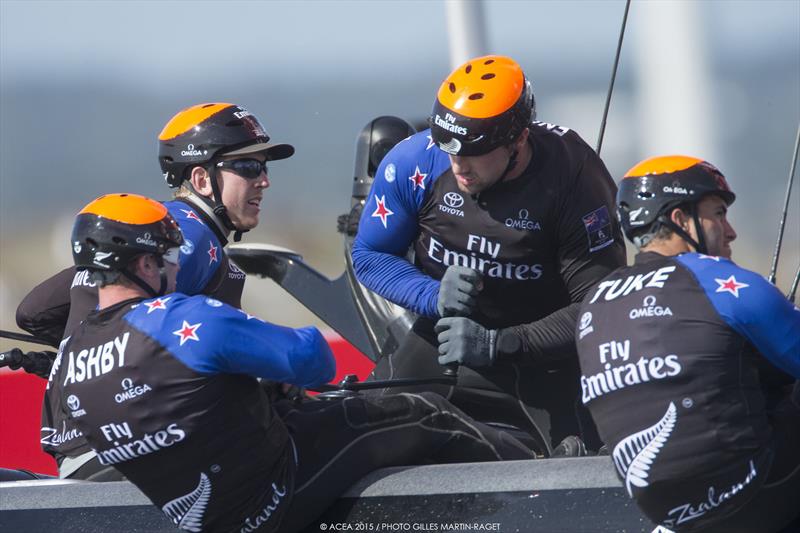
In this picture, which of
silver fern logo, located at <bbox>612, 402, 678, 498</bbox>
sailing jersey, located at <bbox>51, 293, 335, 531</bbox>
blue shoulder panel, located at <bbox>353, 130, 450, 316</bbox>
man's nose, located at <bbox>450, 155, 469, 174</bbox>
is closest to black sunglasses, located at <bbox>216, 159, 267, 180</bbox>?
blue shoulder panel, located at <bbox>353, 130, 450, 316</bbox>

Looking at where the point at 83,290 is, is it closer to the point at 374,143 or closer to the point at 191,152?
the point at 191,152

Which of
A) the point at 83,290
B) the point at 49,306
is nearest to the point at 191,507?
the point at 83,290

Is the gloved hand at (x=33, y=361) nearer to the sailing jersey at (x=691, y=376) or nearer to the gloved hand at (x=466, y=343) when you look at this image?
the gloved hand at (x=466, y=343)

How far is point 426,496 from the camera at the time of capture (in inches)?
135

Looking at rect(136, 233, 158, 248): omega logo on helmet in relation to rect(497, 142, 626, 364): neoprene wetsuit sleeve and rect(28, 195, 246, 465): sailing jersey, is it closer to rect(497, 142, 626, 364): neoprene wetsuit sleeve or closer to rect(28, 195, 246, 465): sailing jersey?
rect(28, 195, 246, 465): sailing jersey

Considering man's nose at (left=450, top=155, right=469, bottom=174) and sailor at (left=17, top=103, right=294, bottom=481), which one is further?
sailor at (left=17, top=103, right=294, bottom=481)

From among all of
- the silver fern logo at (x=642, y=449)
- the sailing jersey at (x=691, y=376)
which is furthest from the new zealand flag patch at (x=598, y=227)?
the silver fern logo at (x=642, y=449)

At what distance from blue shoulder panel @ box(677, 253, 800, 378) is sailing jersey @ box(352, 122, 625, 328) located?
3.32 ft

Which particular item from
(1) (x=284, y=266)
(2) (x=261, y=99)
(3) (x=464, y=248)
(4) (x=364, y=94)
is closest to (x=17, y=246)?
(2) (x=261, y=99)

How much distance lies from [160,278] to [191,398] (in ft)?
1.11

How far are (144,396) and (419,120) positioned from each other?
2765 mm

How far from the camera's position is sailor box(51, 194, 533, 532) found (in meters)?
3.27

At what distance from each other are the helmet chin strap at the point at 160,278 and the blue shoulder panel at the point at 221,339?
0.09 m

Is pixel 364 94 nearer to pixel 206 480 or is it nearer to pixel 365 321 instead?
pixel 365 321
